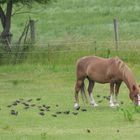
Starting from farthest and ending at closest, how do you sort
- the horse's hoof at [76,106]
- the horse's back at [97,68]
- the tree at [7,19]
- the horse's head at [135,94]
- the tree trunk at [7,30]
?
the tree at [7,19] < the tree trunk at [7,30] < the horse's back at [97,68] < the horse's hoof at [76,106] < the horse's head at [135,94]

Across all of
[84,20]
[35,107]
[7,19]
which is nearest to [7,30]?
[7,19]

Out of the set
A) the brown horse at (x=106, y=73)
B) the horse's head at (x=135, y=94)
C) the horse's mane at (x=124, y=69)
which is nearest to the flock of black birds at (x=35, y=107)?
the brown horse at (x=106, y=73)

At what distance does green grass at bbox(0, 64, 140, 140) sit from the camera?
13.4 meters

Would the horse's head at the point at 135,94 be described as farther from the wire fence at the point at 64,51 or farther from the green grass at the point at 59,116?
the wire fence at the point at 64,51

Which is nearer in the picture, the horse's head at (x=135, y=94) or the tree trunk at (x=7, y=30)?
the horse's head at (x=135, y=94)

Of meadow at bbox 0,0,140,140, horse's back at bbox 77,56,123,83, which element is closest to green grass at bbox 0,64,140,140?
meadow at bbox 0,0,140,140

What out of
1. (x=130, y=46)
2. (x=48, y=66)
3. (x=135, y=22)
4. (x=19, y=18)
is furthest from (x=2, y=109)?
(x=19, y=18)

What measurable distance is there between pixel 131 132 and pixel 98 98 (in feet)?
22.7

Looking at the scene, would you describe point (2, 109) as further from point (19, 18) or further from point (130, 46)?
point (19, 18)

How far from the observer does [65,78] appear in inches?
1009

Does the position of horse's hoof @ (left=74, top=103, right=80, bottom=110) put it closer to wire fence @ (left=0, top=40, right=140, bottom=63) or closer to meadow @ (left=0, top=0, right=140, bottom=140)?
meadow @ (left=0, top=0, right=140, bottom=140)

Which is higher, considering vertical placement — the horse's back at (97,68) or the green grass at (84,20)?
the horse's back at (97,68)

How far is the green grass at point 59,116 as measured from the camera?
13359mm

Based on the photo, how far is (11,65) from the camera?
94.1 feet
